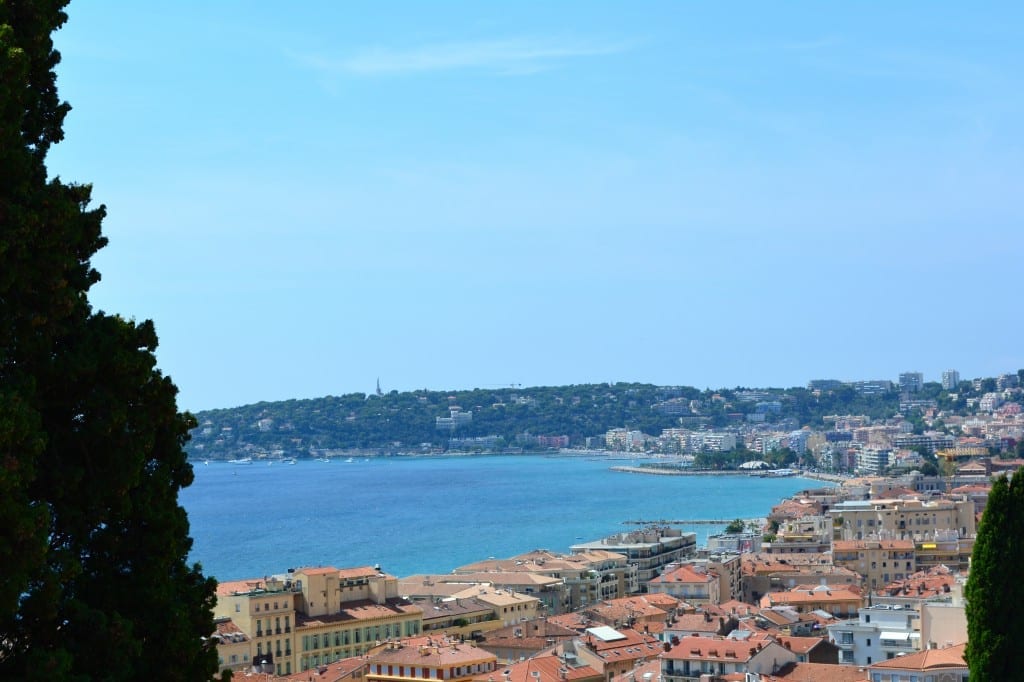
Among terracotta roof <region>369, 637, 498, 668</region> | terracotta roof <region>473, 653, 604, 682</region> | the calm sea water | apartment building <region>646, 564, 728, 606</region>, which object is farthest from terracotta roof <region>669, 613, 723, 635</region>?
the calm sea water

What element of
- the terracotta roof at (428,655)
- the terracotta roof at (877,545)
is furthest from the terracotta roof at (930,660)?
the terracotta roof at (877,545)

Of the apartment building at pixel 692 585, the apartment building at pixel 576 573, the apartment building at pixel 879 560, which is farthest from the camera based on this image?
the apartment building at pixel 879 560

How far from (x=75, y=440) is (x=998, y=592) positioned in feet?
36.3

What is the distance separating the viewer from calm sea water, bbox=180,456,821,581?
228 ft

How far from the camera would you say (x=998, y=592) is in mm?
14352

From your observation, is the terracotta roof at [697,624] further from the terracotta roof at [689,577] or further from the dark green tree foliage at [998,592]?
the dark green tree foliage at [998,592]

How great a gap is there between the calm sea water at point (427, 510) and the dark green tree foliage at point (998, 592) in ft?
149

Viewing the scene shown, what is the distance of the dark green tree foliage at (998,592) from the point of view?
1416 cm

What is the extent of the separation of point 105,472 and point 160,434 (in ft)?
1.49

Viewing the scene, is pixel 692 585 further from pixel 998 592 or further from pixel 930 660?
pixel 998 592

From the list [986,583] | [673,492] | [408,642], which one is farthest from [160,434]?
[673,492]

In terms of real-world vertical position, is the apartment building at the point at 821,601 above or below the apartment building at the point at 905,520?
below

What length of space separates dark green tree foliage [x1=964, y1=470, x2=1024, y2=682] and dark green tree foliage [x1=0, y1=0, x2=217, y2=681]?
10161mm

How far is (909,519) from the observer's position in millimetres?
56688
